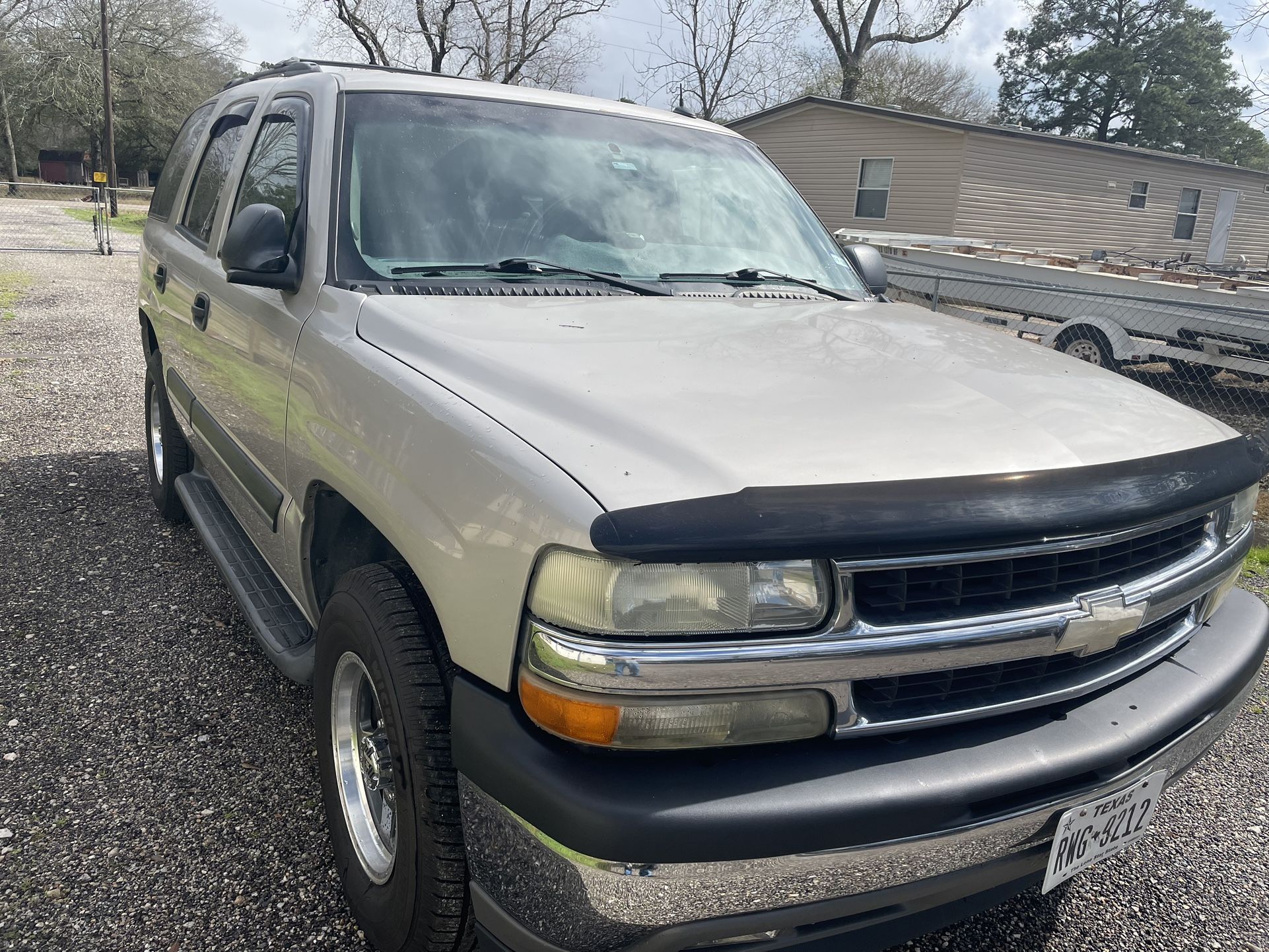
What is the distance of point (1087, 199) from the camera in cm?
2312

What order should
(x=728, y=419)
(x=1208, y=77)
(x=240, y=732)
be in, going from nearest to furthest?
(x=728, y=419) → (x=240, y=732) → (x=1208, y=77)

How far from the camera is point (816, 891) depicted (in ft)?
5.11

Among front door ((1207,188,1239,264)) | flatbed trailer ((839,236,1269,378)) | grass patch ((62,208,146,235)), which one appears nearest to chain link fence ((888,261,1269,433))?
flatbed trailer ((839,236,1269,378))

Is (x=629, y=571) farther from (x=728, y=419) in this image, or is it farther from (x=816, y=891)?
(x=816, y=891)

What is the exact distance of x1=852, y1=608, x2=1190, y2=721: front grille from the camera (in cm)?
165

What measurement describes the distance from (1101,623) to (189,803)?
7.98 feet

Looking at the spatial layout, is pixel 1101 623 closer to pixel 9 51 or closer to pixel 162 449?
pixel 162 449

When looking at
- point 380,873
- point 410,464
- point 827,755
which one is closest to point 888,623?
point 827,755

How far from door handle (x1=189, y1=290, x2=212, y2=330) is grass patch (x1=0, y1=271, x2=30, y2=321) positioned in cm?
930

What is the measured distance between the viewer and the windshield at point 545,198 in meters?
2.64

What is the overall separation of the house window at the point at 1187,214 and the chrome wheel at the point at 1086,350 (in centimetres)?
1883

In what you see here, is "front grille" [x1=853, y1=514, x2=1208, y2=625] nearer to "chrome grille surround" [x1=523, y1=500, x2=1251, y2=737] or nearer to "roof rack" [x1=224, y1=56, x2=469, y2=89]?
"chrome grille surround" [x1=523, y1=500, x2=1251, y2=737]

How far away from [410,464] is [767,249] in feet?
5.91

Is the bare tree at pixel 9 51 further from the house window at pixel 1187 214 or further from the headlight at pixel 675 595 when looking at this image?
the headlight at pixel 675 595
